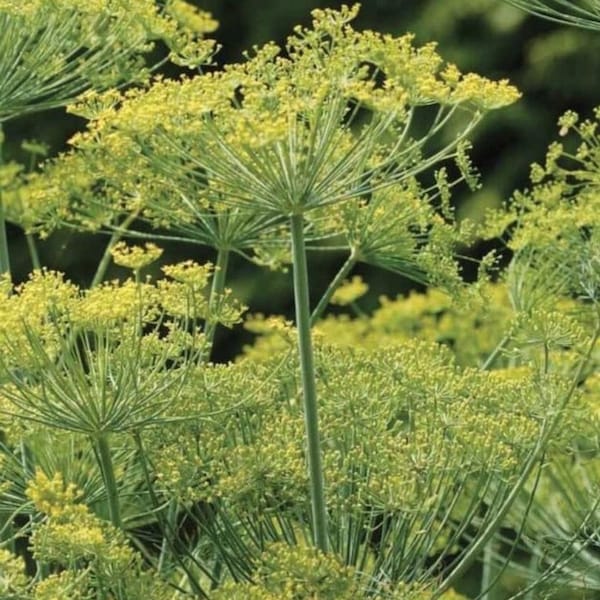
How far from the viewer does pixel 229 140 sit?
2.18 metres

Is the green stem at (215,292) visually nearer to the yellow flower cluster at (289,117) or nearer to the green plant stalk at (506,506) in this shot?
the yellow flower cluster at (289,117)

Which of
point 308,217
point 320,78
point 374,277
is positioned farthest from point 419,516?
point 374,277

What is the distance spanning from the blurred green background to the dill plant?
3.24 meters

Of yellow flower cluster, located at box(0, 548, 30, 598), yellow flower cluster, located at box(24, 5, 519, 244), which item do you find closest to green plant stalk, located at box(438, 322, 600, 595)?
yellow flower cluster, located at box(24, 5, 519, 244)

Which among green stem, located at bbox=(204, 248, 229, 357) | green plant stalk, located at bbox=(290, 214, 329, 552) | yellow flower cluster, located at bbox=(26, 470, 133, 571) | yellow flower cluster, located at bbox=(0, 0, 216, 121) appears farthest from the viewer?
yellow flower cluster, located at bbox=(0, 0, 216, 121)

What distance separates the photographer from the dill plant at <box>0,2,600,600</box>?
225cm

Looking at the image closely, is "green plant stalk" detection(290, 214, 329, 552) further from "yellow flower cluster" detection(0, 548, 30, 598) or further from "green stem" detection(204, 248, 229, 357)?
"yellow flower cluster" detection(0, 548, 30, 598)

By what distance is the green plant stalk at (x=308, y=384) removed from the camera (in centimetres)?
236

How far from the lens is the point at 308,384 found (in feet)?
7.82

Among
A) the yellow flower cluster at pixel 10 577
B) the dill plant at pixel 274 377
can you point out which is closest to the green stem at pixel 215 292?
the dill plant at pixel 274 377

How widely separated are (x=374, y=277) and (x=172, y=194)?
394 centimetres

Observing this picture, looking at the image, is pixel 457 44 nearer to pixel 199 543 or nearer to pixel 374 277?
pixel 374 277

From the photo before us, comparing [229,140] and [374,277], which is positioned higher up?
[229,140]

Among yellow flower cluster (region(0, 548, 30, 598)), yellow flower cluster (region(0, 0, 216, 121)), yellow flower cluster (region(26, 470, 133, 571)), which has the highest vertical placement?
yellow flower cluster (region(0, 0, 216, 121))
